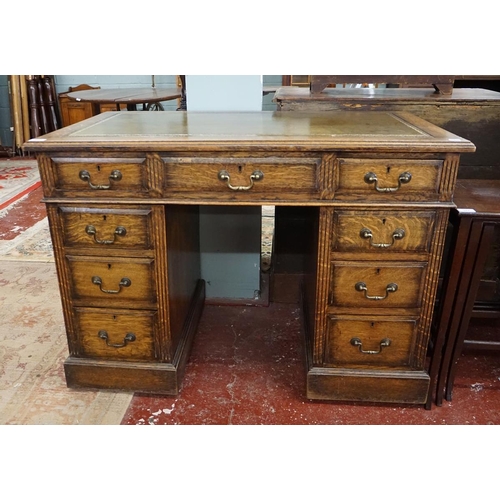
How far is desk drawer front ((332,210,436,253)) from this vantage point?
1.59 m

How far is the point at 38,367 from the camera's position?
6.70ft

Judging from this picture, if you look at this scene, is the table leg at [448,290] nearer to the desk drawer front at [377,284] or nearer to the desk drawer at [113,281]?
the desk drawer front at [377,284]

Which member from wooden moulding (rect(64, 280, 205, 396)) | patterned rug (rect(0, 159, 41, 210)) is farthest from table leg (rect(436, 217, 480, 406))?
patterned rug (rect(0, 159, 41, 210))

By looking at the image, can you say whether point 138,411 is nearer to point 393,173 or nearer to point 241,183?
point 241,183

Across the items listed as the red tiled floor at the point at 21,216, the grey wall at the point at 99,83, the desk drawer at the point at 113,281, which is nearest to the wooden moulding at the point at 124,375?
the desk drawer at the point at 113,281

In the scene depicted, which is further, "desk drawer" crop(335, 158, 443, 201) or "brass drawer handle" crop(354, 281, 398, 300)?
"brass drawer handle" crop(354, 281, 398, 300)

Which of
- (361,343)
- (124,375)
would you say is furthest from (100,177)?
(361,343)

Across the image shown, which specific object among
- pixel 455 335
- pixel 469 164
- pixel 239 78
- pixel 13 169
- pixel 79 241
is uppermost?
pixel 239 78

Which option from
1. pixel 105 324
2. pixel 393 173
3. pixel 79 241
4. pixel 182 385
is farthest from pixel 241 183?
pixel 182 385

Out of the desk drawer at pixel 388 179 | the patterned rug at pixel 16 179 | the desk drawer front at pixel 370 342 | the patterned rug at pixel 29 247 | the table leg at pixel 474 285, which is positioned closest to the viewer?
the desk drawer at pixel 388 179

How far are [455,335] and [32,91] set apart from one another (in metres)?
5.87

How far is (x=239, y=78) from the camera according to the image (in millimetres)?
2197

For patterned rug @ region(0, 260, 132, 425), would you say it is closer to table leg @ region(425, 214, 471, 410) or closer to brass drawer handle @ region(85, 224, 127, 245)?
brass drawer handle @ region(85, 224, 127, 245)

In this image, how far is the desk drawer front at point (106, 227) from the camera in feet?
5.42
